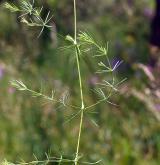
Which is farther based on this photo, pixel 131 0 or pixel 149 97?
pixel 131 0

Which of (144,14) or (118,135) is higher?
A: (118,135)

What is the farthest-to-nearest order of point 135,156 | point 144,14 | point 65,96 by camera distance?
point 144,14
point 135,156
point 65,96

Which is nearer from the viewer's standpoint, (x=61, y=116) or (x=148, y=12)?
(x=61, y=116)

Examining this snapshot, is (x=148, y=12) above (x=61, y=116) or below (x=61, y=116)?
below

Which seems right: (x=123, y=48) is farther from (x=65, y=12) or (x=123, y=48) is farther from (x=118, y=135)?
(x=118, y=135)

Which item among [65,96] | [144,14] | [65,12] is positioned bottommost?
→ [144,14]

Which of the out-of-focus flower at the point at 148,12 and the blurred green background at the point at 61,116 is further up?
the blurred green background at the point at 61,116

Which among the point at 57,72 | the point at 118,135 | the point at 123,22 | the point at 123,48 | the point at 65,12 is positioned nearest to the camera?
the point at 118,135

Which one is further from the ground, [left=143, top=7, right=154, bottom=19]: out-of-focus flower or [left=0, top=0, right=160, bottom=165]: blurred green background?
[left=0, top=0, right=160, bottom=165]: blurred green background

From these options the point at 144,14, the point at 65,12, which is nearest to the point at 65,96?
the point at 65,12

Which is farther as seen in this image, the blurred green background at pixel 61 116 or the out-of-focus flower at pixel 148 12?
the out-of-focus flower at pixel 148 12

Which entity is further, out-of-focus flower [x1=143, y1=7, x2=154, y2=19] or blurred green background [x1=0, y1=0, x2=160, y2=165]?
out-of-focus flower [x1=143, y1=7, x2=154, y2=19]
